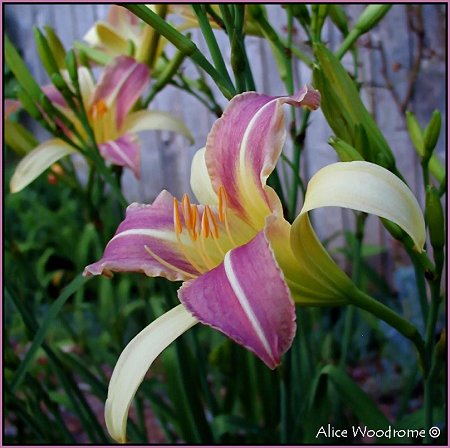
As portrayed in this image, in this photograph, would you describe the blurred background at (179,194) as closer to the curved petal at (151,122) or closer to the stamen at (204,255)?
the curved petal at (151,122)

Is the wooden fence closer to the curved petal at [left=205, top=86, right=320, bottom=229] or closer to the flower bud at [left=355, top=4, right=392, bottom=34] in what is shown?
the flower bud at [left=355, top=4, right=392, bottom=34]

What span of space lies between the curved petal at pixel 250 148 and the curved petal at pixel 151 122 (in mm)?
357

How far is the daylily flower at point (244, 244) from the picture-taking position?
32 centimetres

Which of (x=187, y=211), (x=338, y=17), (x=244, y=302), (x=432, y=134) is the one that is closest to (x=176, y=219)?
(x=187, y=211)

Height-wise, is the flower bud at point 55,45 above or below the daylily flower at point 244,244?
above

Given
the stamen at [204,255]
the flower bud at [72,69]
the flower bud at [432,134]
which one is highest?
the flower bud at [72,69]

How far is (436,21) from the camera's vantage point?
1.64 meters

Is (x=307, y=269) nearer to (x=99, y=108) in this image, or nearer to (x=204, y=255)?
(x=204, y=255)

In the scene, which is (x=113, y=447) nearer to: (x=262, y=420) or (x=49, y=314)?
(x=49, y=314)

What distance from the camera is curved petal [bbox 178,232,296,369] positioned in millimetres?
312

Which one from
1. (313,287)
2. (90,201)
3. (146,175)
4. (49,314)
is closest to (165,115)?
(90,201)

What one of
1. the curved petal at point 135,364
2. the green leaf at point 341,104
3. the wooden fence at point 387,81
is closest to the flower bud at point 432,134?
the green leaf at point 341,104

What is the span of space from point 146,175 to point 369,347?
1.07 metres

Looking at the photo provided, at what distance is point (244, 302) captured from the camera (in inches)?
12.9
